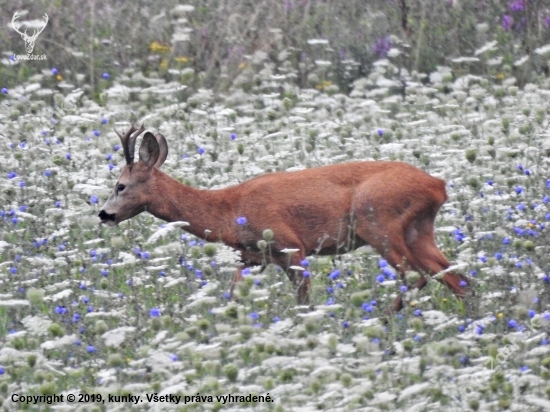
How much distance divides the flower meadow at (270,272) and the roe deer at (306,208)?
15cm

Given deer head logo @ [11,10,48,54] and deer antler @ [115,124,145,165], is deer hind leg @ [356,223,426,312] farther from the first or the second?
deer head logo @ [11,10,48,54]

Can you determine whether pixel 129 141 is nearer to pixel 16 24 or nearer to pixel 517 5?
pixel 16 24

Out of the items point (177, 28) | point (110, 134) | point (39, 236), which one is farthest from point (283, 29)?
point (39, 236)

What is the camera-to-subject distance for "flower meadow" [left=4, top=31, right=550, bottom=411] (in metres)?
5.47

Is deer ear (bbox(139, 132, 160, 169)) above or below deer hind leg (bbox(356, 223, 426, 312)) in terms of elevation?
above

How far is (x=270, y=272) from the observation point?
311 inches

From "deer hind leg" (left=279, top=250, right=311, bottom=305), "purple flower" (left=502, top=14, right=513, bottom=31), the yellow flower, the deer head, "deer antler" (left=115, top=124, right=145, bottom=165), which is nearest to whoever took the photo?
"deer hind leg" (left=279, top=250, right=311, bottom=305)

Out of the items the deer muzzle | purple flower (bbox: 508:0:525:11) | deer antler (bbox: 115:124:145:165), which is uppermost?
purple flower (bbox: 508:0:525:11)

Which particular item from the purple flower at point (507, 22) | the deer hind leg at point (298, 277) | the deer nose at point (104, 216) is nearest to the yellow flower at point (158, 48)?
the purple flower at point (507, 22)

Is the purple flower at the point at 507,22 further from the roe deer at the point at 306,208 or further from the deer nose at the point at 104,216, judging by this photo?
the deer nose at the point at 104,216

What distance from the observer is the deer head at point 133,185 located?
8125 mm

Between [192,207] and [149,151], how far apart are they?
42 centimetres

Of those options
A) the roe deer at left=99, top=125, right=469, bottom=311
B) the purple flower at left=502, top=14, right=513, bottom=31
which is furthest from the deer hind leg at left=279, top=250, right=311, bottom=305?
the purple flower at left=502, top=14, right=513, bottom=31

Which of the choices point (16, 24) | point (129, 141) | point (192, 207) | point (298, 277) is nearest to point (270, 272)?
point (298, 277)
